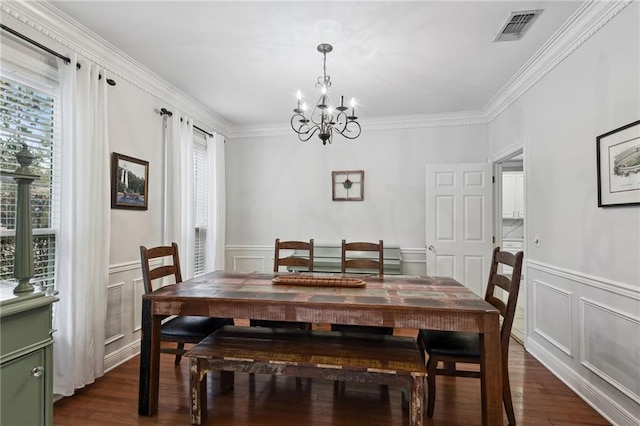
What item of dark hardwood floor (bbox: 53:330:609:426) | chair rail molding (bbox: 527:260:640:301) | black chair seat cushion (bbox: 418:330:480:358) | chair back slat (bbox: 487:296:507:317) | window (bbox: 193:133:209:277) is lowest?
dark hardwood floor (bbox: 53:330:609:426)

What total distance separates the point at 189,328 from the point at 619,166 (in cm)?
304

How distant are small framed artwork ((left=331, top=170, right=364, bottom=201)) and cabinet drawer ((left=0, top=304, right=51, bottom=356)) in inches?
143

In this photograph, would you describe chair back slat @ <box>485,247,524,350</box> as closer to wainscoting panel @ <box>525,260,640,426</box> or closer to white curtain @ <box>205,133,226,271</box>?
wainscoting panel @ <box>525,260,640,426</box>

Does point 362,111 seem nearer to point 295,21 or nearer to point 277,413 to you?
point 295,21

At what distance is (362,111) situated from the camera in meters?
4.22

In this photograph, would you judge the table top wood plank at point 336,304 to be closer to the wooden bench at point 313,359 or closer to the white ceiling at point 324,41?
the wooden bench at point 313,359

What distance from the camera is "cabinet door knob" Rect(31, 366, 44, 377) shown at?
4.41 ft

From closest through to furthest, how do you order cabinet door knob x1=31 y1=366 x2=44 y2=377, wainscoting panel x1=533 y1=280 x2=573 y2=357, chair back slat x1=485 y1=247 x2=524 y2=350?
1. cabinet door knob x1=31 y1=366 x2=44 y2=377
2. chair back slat x1=485 y1=247 x2=524 y2=350
3. wainscoting panel x1=533 y1=280 x2=573 y2=357

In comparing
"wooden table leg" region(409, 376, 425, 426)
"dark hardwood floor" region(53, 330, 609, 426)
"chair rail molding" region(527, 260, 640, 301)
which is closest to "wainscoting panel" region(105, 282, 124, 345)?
"dark hardwood floor" region(53, 330, 609, 426)

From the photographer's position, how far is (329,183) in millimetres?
4688

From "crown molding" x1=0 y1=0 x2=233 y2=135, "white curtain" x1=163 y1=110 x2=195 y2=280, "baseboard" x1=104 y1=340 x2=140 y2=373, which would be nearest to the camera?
"crown molding" x1=0 y1=0 x2=233 y2=135

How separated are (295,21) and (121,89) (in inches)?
67.7

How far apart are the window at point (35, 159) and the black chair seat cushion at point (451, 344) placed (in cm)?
264

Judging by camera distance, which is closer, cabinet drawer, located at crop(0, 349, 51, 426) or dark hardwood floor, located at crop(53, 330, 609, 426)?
cabinet drawer, located at crop(0, 349, 51, 426)
